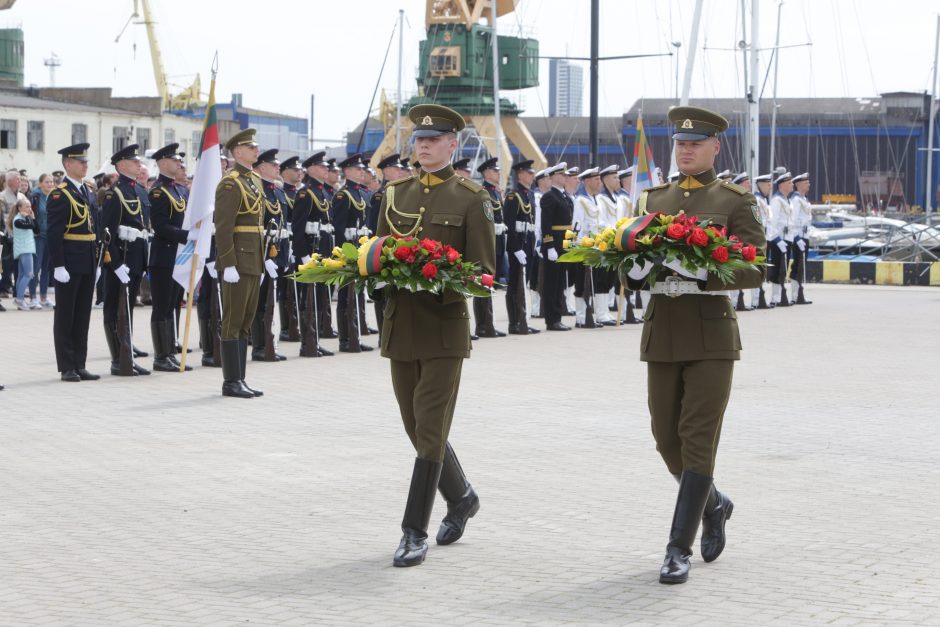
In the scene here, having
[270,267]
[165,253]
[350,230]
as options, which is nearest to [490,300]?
[350,230]

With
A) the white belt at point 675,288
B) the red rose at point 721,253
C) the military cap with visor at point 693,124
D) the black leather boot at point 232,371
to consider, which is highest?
the military cap with visor at point 693,124

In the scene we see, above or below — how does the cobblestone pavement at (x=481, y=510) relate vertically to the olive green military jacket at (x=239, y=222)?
below

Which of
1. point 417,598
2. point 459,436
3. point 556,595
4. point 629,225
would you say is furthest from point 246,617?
point 459,436

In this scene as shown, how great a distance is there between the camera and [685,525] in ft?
21.6

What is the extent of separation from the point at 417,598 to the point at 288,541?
4.10 feet

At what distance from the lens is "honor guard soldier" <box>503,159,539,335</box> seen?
19359 millimetres

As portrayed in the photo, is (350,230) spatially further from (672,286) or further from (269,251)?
(672,286)

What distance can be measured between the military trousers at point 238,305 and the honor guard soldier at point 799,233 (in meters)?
14.2

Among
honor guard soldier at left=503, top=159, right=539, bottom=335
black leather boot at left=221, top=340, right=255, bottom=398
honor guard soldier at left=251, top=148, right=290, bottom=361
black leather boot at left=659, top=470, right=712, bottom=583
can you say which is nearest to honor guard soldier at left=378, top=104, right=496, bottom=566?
black leather boot at left=659, top=470, right=712, bottom=583

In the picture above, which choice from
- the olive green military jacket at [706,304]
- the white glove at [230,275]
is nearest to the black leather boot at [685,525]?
the olive green military jacket at [706,304]

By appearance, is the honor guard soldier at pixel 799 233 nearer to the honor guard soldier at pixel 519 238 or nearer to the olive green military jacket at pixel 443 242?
the honor guard soldier at pixel 519 238

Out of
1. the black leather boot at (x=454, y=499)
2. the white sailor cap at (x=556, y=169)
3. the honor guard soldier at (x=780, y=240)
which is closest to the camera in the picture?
the black leather boot at (x=454, y=499)

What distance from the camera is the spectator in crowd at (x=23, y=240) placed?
73.7ft

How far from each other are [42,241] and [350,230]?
25.0 feet
